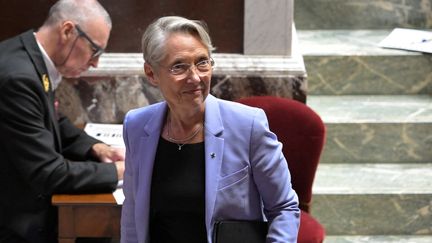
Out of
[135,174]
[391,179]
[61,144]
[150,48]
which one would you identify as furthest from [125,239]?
[391,179]

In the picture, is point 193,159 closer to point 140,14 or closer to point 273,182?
point 273,182

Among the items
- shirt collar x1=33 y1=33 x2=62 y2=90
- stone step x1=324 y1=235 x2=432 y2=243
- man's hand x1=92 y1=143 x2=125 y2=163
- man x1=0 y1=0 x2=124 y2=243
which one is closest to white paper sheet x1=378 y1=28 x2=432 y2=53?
stone step x1=324 y1=235 x2=432 y2=243

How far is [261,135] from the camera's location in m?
2.84

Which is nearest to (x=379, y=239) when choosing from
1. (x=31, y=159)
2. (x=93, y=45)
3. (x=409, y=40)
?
(x=409, y=40)

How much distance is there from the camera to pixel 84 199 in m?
3.58

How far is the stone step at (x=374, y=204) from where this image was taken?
473 centimetres

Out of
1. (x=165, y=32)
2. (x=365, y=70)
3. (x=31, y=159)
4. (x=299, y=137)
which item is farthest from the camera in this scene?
(x=365, y=70)

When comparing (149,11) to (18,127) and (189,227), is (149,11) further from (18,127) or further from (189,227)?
(189,227)

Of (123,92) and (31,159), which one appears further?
(123,92)

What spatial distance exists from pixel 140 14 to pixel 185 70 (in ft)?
5.60

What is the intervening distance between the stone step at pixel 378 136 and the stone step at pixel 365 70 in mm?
296

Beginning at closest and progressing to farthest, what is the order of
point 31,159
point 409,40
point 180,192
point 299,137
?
point 180,192 → point 31,159 → point 299,137 → point 409,40

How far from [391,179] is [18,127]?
2254mm

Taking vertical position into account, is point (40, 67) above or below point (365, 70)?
above
